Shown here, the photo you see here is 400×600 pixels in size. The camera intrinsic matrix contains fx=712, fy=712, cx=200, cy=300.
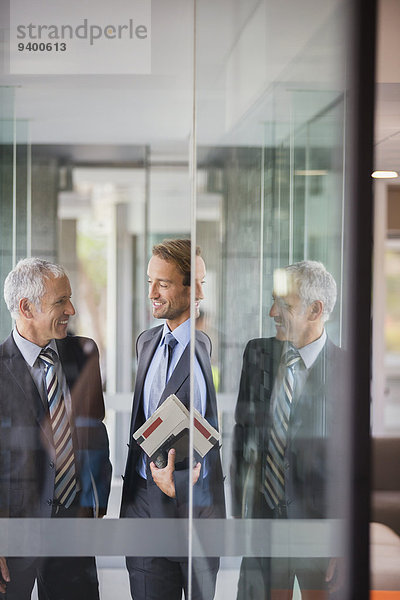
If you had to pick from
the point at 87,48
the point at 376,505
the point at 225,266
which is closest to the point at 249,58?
the point at 87,48

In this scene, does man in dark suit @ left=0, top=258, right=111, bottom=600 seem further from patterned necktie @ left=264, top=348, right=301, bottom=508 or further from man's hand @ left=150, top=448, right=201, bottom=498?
patterned necktie @ left=264, top=348, right=301, bottom=508

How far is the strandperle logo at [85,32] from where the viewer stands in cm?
189

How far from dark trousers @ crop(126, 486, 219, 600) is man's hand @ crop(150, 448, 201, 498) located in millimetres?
66

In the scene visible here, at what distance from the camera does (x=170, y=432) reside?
1960 millimetres

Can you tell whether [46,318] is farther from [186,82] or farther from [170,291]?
[186,82]

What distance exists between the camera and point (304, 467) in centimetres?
200

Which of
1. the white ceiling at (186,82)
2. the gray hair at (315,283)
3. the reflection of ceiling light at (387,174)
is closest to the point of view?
the white ceiling at (186,82)

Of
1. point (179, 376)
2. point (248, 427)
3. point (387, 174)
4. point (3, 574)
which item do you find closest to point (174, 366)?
point (179, 376)

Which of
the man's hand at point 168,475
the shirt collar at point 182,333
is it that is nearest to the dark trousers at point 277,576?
the man's hand at point 168,475

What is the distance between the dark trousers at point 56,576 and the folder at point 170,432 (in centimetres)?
26

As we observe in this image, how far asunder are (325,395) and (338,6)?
1.07m

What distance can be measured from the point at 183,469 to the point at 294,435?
0.32 metres

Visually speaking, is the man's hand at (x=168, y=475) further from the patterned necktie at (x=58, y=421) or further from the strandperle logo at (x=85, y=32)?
the strandperle logo at (x=85, y=32)

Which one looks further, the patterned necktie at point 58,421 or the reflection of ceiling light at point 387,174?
the reflection of ceiling light at point 387,174
